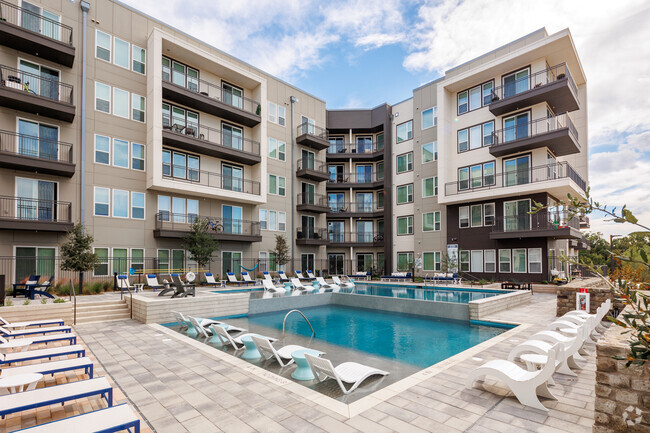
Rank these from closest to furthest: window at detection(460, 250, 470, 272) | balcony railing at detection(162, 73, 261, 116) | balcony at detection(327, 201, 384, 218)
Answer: balcony railing at detection(162, 73, 261, 116) < window at detection(460, 250, 470, 272) < balcony at detection(327, 201, 384, 218)

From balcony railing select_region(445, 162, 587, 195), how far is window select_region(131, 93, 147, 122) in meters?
21.5

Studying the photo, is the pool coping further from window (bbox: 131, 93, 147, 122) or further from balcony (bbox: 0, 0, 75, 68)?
balcony (bbox: 0, 0, 75, 68)

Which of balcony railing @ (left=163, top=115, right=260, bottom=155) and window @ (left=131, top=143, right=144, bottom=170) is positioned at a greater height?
balcony railing @ (left=163, top=115, right=260, bottom=155)

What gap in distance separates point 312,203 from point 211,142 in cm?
1073

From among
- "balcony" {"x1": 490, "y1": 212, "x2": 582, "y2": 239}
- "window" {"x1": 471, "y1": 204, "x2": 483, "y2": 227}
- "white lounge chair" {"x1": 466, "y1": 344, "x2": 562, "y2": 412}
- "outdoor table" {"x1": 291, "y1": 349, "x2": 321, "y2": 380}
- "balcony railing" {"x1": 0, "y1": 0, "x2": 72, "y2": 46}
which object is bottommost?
"outdoor table" {"x1": 291, "y1": 349, "x2": 321, "y2": 380}

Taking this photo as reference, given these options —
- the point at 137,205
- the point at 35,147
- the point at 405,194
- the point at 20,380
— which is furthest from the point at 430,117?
the point at 20,380

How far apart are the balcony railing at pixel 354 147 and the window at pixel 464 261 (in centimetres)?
1332

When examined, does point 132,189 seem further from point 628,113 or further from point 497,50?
point 628,113

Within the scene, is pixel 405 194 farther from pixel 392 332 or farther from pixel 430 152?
pixel 392 332

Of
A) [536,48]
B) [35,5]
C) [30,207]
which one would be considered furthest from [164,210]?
[536,48]

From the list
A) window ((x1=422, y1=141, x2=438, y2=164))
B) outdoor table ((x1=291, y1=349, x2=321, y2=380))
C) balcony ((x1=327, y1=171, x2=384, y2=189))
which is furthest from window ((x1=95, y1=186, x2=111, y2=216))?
window ((x1=422, y1=141, x2=438, y2=164))

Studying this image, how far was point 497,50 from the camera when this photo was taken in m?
25.4

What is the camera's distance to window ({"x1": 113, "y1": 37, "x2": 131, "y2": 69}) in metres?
20.3

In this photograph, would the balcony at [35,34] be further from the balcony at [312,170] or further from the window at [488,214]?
the window at [488,214]
